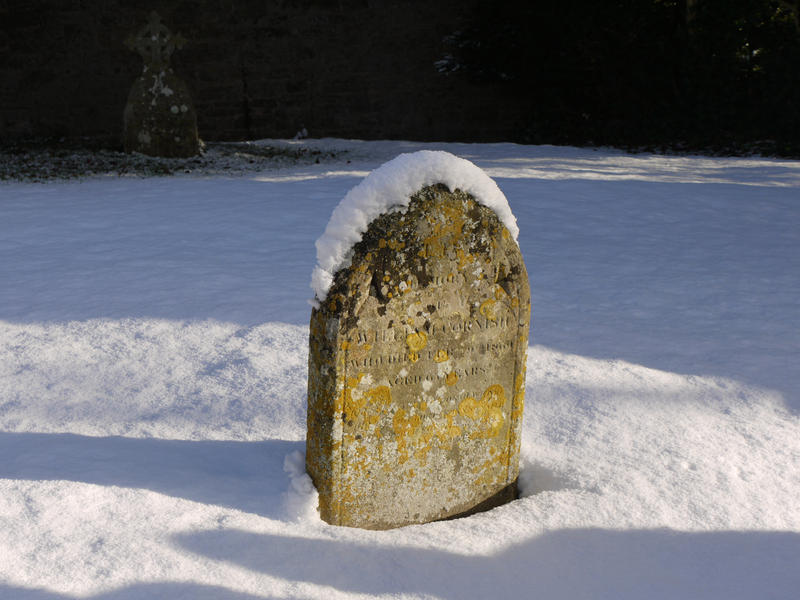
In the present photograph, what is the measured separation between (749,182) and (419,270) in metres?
6.37

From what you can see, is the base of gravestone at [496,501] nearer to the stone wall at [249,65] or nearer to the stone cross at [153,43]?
the stone cross at [153,43]

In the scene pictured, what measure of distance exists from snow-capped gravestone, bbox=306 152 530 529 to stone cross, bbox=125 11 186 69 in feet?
24.2

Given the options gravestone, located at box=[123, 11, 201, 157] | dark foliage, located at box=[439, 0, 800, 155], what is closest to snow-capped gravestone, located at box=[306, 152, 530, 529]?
gravestone, located at box=[123, 11, 201, 157]

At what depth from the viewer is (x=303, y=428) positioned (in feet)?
8.34

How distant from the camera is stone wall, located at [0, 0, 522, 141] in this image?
36.8ft

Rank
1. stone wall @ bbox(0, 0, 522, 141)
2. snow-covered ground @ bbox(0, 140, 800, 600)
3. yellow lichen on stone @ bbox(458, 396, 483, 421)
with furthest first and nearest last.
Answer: stone wall @ bbox(0, 0, 522, 141), yellow lichen on stone @ bbox(458, 396, 483, 421), snow-covered ground @ bbox(0, 140, 800, 600)

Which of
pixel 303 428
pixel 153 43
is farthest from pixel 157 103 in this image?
pixel 303 428

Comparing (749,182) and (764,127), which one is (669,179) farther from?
(764,127)

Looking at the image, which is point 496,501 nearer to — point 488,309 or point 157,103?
point 488,309

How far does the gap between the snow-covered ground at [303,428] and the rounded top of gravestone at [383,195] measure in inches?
26.0

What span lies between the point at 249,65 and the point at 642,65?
19.8ft

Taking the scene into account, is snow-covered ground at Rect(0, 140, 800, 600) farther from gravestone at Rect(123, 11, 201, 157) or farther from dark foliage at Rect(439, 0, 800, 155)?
dark foliage at Rect(439, 0, 800, 155)

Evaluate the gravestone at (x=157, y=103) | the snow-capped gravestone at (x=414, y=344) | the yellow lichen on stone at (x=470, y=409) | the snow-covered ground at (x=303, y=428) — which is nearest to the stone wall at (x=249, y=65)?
the gravestone at (x=157, y=103)

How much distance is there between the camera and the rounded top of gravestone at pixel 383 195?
1938mm
